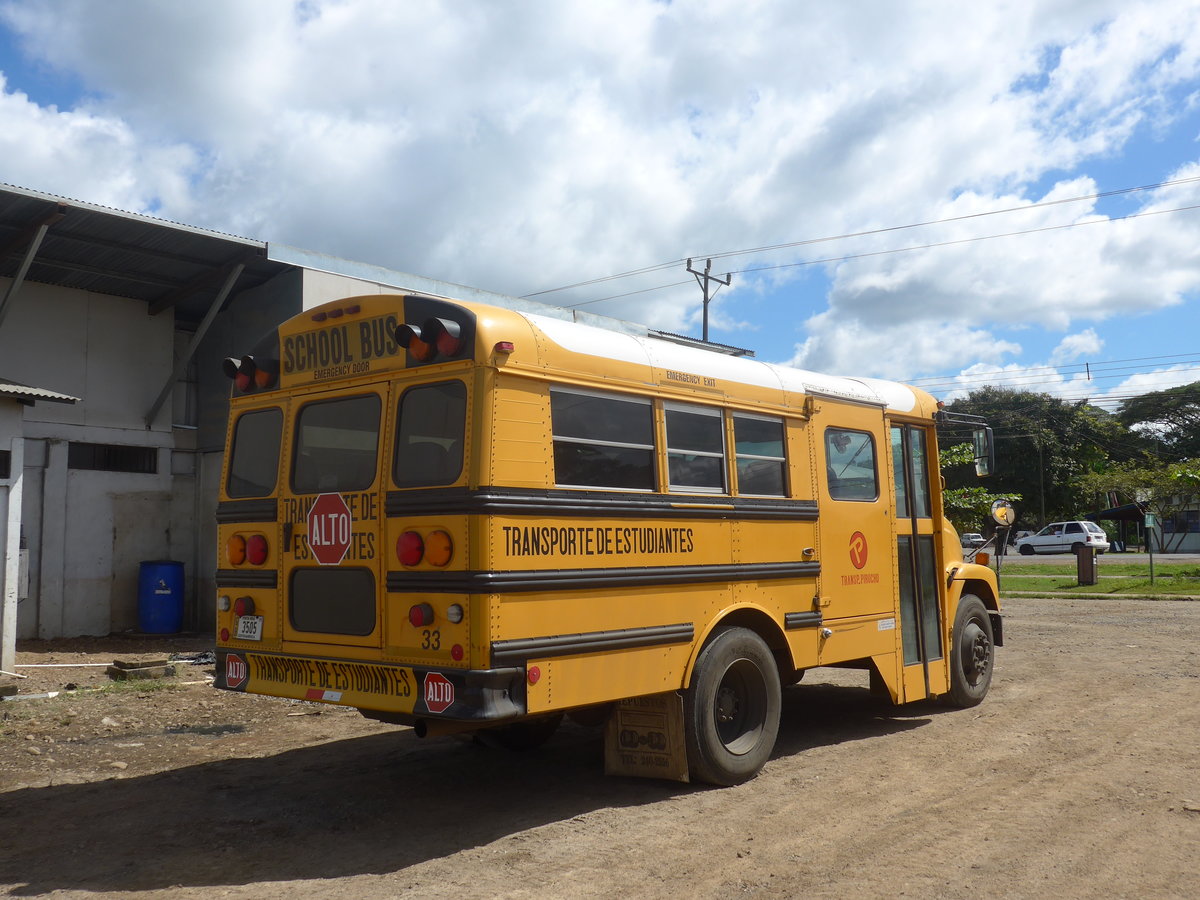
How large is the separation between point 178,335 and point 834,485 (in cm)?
1035

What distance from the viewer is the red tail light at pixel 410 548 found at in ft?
16.6

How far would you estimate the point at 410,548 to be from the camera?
507 cm

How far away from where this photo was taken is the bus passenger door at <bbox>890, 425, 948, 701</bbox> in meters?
7.86

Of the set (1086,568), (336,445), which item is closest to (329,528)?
(336,445)

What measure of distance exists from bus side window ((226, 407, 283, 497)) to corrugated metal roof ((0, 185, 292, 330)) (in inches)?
227

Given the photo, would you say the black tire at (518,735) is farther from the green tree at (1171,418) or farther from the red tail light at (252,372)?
the green tree at (1171,418)

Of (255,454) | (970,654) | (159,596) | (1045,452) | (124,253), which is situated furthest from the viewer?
(1045,452)

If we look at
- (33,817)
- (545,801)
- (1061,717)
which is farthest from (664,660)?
(1061,717)

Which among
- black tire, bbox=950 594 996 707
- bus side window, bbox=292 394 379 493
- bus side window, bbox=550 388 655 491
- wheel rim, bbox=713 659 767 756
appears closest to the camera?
bus side window, bbox=550 388 655 491

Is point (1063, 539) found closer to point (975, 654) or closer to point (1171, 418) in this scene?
point (1171, 418)

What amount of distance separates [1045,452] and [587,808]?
164 feet

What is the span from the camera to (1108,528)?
57.4 m

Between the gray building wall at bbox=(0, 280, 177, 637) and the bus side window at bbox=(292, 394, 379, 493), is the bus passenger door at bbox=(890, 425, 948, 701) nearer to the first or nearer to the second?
the bus side window at bbox=(292, 394, 379, 493)

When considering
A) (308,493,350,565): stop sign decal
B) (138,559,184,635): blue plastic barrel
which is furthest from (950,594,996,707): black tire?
(138,559,184,635): blue plastic barrel
